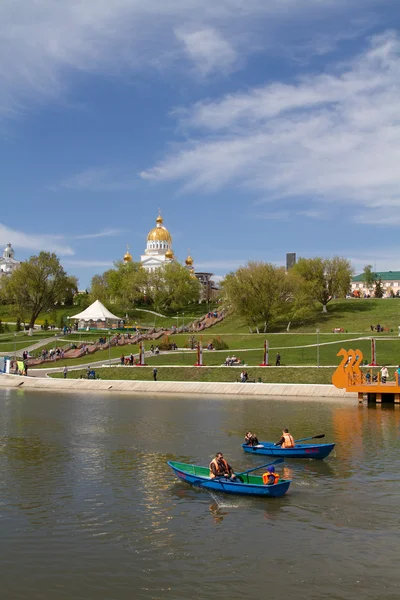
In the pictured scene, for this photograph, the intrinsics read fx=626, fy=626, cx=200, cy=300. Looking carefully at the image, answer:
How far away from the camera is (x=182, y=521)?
19969 mm

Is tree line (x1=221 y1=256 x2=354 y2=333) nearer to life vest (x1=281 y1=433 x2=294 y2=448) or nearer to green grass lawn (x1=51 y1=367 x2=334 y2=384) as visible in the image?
green grass lawn (x1=51 y1=367 x2=334 y2=384)

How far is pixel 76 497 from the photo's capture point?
73.6 ft

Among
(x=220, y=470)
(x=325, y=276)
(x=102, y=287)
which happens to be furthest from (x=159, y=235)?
(x=220, y=470)

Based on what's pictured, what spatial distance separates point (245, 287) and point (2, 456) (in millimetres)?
65103

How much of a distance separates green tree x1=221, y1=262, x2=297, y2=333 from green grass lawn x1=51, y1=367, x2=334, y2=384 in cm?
2785

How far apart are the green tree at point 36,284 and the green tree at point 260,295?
3437 centimetres

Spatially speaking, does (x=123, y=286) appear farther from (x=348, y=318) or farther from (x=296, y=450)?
(x=296, y=450)

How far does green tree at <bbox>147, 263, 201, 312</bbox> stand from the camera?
130m

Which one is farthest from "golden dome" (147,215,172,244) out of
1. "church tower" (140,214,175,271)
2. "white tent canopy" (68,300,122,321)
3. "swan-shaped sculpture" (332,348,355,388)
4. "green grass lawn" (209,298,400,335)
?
"swan-shaped sculpture" (332,348,355,388)

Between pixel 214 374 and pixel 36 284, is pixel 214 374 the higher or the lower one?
the lower one

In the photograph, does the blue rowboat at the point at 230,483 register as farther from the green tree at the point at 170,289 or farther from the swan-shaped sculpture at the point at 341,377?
the green tree at the point at 170,289

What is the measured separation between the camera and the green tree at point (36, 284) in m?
110

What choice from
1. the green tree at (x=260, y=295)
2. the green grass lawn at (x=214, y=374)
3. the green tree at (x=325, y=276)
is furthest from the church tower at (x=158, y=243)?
the green grass lawn at (x=214, y=374)

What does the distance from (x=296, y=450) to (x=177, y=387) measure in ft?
99.7
